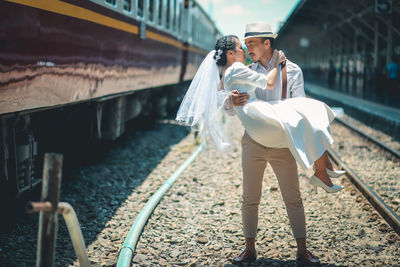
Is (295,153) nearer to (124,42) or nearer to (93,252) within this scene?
(93,252)

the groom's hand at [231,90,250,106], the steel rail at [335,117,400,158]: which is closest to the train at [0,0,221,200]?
the groom's hand at [231,90,250,106]

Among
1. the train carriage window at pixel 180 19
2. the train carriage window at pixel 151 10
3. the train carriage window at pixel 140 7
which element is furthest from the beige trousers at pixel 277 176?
the train carriage window at pixel 180 19

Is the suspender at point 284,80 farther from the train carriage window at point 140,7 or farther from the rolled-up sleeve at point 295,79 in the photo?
the train carriage window at point 140,7

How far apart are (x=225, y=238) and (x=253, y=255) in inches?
23.5

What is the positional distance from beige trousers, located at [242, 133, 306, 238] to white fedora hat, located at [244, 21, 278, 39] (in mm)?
695

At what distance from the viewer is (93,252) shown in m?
3.74

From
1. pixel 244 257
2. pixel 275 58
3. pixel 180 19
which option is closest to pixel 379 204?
pixel 244 257

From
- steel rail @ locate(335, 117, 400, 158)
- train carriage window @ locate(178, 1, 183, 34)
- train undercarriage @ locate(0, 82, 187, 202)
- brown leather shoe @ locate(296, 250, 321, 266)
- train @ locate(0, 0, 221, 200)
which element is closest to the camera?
brown leather shoe @ locate(296, 250, 321, 266)

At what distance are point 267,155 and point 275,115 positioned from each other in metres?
0.35

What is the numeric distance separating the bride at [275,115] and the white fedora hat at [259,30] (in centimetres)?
11

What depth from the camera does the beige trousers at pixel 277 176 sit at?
3.23 m

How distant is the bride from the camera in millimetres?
3006

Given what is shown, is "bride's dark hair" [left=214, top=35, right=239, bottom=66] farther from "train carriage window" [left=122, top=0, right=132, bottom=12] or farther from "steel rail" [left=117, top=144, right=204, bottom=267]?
"train carriage window" [left=122, top=0, right=132, bottom=12]

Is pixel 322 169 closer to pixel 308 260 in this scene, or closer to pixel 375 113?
pixel 308 260
